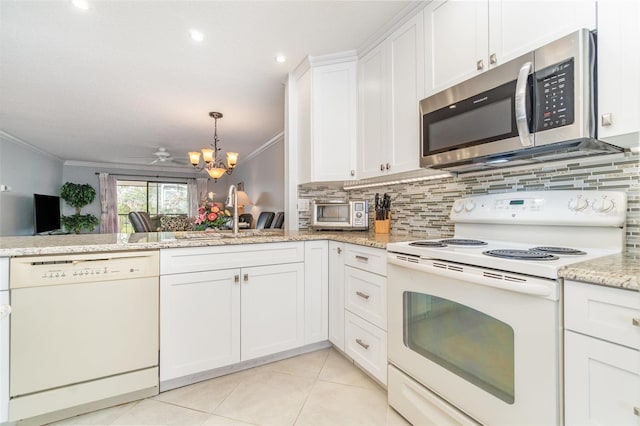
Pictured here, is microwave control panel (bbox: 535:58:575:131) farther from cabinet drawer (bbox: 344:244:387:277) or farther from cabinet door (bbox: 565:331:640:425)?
cabinet drawer (bbox: 344:244:387:277)

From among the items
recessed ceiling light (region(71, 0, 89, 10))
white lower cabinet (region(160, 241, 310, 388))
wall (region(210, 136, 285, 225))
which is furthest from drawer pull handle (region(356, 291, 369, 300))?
wall (region(210, 136, 285, 225))

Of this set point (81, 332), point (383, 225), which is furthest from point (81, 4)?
point (383, 225)

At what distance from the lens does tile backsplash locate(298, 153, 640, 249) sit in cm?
117

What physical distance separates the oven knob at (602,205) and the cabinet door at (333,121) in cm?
149

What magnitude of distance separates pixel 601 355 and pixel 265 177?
19.1ft

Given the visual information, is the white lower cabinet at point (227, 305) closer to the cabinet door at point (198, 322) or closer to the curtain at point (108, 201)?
the cabinet door at point (198, 322)

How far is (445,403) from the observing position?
1188 millimetres

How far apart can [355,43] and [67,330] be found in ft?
8.42

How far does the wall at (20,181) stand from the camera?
4.86 m

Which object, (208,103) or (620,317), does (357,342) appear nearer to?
(620,317)

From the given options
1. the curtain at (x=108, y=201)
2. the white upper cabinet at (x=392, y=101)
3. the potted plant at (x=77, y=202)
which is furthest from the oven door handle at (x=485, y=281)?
the curtain at (x=108, y=201)

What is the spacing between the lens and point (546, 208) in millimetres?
1326

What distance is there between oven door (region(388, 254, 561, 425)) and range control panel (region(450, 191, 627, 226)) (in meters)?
0.54

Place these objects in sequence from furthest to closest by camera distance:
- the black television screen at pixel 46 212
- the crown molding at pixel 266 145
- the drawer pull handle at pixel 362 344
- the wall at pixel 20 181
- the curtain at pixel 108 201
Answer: the curtain at pixel 108 201 → the black television screen at pixel 46 212 → the crown molding at pixel 266 145 → the wall at pixel 20 181 → the drawer pull handle at pixel 362 344
